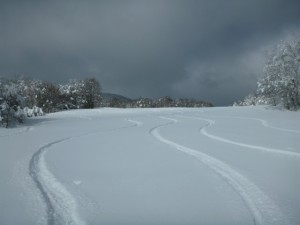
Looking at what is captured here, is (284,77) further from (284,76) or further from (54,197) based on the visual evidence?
(54,197)

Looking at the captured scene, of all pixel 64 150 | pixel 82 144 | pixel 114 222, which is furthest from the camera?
pixel 82 144

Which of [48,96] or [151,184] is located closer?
[151,184]

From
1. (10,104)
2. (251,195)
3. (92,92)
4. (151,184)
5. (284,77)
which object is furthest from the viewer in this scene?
(92,92)

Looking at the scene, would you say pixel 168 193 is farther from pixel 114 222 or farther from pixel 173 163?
pixel 173 163

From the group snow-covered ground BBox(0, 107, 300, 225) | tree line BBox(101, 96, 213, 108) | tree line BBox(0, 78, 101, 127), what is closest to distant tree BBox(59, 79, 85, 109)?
tree line BBox(0, 78, 101, 127)

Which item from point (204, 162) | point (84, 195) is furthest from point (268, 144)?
point (84, 195)

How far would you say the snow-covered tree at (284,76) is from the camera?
3522cm

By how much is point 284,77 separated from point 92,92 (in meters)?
48.7

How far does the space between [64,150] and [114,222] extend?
7.04 m

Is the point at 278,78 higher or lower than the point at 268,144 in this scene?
higher

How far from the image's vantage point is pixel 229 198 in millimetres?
6750

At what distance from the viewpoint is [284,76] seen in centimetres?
3538

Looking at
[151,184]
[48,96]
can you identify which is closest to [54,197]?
[151,184]

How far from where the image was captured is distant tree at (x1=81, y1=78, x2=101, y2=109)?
77.0 metres
